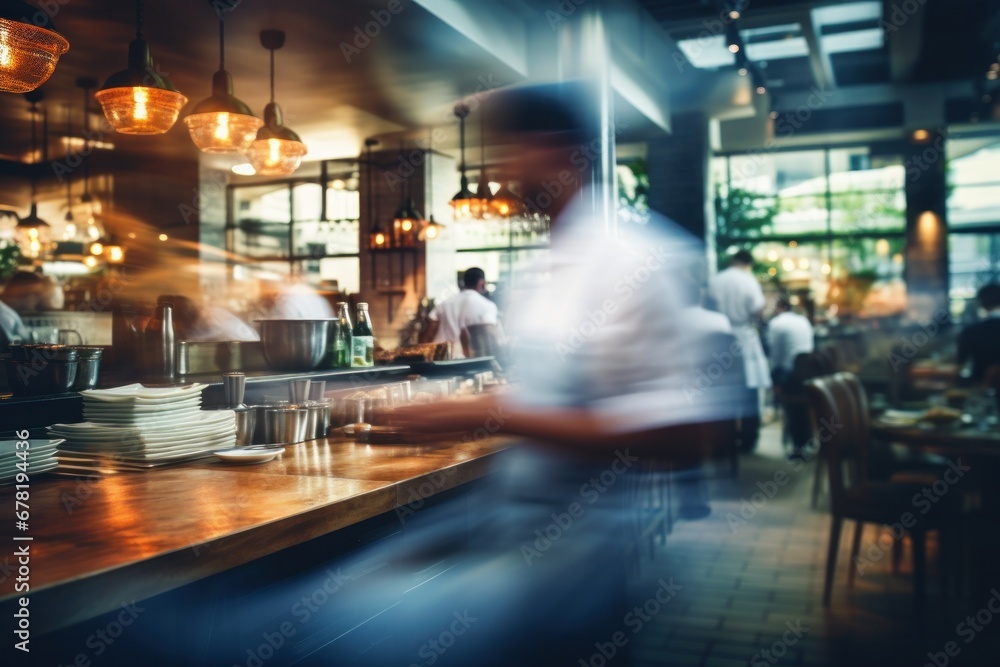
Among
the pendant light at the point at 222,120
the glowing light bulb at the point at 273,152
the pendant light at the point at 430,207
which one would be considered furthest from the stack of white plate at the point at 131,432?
the pendant light at the point at 430,207

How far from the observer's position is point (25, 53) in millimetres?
2498

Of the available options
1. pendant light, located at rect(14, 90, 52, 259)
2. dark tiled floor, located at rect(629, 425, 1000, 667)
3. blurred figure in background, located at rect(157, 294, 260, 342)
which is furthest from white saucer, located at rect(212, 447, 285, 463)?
pendant light, located at rect(14, 90, 52, 259)

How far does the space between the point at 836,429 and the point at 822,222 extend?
743cm

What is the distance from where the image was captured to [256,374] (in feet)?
8.11

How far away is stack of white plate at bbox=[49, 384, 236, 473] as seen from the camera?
175cm

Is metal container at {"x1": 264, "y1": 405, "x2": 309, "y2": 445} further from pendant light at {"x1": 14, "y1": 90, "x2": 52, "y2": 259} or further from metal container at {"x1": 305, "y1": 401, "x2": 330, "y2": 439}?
pendant light at {"x1": 14, "y1": 90, "x2": 52, "y2": 259}

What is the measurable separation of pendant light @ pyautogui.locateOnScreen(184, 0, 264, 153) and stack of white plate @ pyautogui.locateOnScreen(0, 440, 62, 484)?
2219mm

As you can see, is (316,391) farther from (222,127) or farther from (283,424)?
(222,127)

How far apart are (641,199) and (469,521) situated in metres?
7.93

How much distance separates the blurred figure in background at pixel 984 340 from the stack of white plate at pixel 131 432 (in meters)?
4.70

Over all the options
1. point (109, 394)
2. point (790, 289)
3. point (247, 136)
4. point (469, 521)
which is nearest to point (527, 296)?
point (469, 521)

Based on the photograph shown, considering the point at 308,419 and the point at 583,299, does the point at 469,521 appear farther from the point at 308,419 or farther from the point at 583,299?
the point at 583,299

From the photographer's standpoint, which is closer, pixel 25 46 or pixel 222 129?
pixel 25 46

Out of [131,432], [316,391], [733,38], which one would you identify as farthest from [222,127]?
[733,38]
